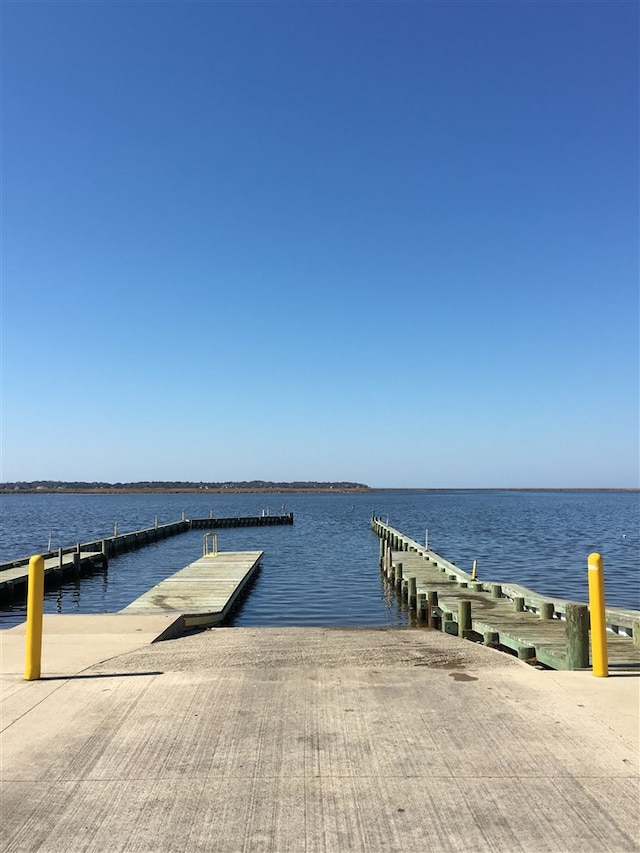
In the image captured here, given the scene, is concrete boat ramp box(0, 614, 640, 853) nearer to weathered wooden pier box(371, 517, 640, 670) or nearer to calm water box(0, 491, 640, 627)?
weathered wooden pier box(371, 517, 640, 670)

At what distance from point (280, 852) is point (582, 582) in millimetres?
27668

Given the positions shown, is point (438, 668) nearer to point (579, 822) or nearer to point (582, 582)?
point (579, 822)

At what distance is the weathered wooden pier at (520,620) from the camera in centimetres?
801

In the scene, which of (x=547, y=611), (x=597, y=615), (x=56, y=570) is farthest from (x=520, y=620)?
(x=56, y=570)

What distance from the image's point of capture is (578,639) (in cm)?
781

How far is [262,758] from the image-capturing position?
4.93 meters

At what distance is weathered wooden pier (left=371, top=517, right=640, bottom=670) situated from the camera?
801 cm

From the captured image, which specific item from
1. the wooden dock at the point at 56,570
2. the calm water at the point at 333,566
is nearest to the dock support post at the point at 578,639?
the calm water at the point at 333,566

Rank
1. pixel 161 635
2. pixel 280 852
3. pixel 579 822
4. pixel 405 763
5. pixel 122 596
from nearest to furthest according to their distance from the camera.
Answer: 1. pixel 280 852
2. pixel 579 822
3. pixel 405 763
4. pixel 161 635
5. pixel 122 596

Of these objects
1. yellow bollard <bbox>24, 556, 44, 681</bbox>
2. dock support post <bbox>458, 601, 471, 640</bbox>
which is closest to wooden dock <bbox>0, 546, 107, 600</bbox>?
dock support post <bbox>458, 601, 471, 640</bbox>

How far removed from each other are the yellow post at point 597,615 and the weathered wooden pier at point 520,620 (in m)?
0.60

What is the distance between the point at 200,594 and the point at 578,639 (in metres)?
12.6

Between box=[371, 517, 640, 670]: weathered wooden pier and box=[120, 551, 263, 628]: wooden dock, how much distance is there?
18.4 ft

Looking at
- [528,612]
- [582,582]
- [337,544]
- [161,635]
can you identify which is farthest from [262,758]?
[337,544]
